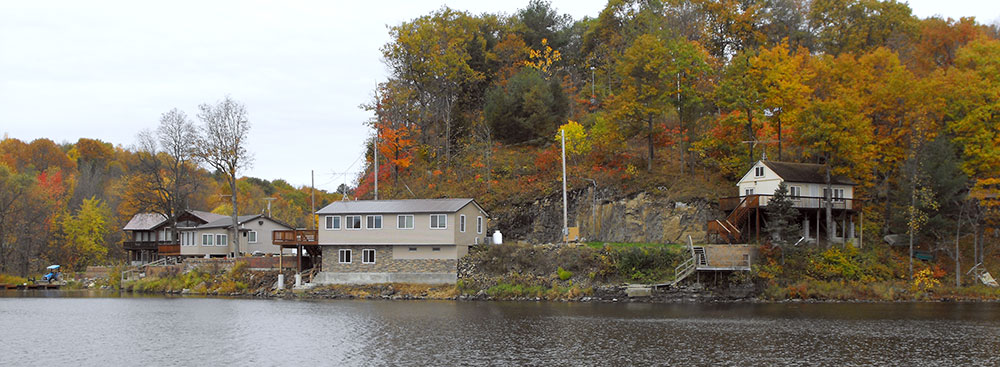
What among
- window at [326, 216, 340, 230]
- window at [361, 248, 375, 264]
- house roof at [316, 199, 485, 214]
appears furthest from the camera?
window at [326, 216, 340, 230]

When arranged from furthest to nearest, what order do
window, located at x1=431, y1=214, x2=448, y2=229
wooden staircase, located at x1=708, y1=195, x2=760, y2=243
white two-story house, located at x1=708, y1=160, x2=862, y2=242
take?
window, located at x1=431, y1=214, x2=448, y2=229
white two-story house, located at x1=708, y1=160, x2=862, y2=242
wooden staircase, located at x1=708, y1=195, x2=760, y2=243

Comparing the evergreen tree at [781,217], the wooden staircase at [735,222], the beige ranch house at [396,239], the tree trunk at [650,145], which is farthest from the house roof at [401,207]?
the evergreen tree at [781,217]

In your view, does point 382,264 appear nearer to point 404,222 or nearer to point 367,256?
point 367,256

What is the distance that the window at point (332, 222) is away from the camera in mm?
51344

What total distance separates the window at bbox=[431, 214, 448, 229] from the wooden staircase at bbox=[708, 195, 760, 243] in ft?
55.0

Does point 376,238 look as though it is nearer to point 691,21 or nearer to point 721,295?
point 721,295

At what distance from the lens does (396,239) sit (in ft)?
163

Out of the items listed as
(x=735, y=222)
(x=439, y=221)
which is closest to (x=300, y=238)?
(x=439, y=221)

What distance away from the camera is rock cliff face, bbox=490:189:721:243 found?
49.2 meters


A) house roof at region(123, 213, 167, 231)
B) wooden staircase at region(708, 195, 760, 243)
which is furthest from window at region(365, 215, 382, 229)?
house roof at region(123, 213, 167, 231)

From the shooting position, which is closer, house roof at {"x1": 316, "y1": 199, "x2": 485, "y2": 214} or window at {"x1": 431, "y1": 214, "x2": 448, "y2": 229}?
window at {"x1": 431, "y1": 214, "x2": 448, "y2": 229}

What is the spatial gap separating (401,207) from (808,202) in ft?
86.2

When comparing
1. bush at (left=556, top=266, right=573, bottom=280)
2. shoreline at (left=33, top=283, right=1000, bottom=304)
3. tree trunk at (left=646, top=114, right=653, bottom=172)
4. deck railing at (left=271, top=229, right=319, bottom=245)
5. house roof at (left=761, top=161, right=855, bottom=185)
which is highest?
tree trunk at (left=646, top=114, right=653, bottom=172)

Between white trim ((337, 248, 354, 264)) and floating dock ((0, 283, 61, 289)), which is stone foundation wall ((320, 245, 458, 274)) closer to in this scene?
white trim ((337, 248, 354, 264))
